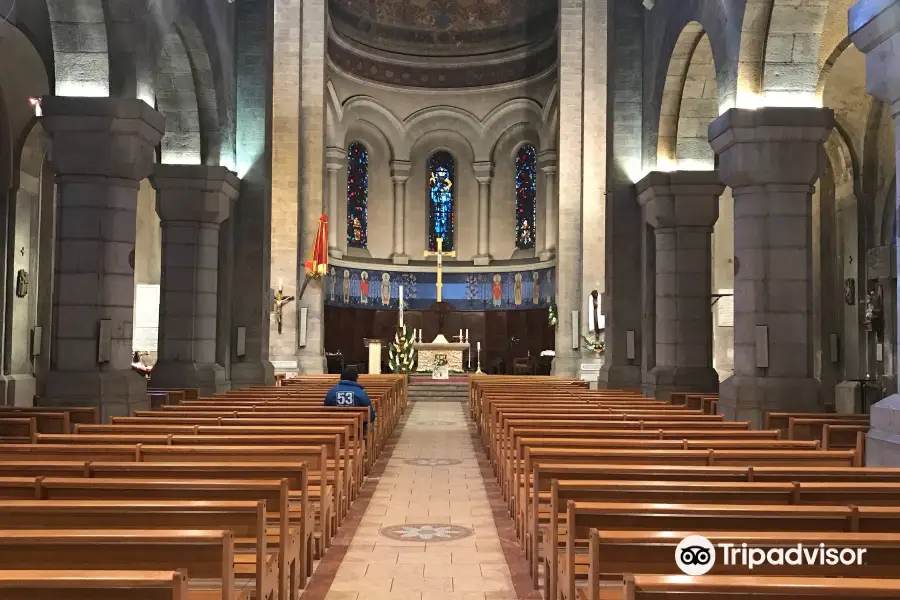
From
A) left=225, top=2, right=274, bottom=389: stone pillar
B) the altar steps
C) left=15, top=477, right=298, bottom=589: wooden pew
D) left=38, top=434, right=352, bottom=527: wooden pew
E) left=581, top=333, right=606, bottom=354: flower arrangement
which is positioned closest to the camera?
left=15, top=477, right=298, bottom=589: wooden pew

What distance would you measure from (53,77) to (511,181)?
79.9 feet

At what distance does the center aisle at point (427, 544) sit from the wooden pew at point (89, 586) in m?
2.57

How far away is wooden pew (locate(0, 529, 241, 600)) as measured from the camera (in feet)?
9.84

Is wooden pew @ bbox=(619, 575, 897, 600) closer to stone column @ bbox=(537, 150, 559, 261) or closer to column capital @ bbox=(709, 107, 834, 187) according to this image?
column capital @ bbox=(709, 107, 834, 187)

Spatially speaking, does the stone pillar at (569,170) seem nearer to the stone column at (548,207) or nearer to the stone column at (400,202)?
the stone column at (548,207)

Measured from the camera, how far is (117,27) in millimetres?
10992

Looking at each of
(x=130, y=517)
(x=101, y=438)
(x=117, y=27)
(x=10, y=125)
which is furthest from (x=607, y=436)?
(x=10, y=125)

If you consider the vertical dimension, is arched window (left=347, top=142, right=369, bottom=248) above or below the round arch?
above

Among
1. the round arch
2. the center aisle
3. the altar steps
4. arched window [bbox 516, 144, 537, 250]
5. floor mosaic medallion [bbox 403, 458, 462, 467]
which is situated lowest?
floor mosaic medallion [bbox 403, 458, 462, 467]

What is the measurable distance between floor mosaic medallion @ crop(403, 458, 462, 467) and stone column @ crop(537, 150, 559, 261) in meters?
20.6

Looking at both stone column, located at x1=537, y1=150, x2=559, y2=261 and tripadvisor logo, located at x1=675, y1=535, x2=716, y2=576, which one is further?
stone column, located at x1=537, y1=150, x2=559, y2=261

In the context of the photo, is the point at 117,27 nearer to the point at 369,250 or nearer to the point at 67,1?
the point at 67,1

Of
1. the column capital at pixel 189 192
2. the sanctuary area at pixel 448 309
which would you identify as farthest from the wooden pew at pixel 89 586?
the column capital at pixel 189 192

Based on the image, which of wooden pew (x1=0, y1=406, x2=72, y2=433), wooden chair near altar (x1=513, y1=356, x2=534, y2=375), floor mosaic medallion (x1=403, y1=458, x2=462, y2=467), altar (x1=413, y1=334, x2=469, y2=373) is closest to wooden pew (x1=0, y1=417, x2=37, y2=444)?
wooden pew (x1=0, y1=406, x2=72, y2=433)
